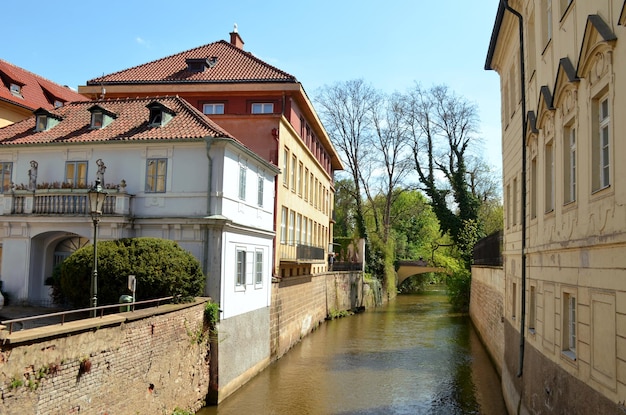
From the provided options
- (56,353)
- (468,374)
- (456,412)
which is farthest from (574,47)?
(468,374)

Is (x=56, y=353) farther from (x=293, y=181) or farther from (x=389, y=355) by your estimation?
(x=293, y=181)

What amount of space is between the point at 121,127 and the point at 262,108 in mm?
9201

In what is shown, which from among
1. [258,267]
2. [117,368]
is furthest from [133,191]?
[117,368]

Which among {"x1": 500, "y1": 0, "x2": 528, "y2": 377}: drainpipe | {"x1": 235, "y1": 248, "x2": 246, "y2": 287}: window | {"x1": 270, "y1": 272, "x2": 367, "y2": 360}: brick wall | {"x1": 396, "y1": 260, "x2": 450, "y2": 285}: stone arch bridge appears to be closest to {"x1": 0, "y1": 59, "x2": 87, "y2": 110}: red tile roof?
{"x1": 270, "y1": 272, "x2": 367, "y2": 360}: brick wall

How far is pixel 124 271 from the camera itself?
542 inches

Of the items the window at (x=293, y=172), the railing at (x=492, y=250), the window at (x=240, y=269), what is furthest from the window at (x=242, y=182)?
the window at (x=293, y=172)

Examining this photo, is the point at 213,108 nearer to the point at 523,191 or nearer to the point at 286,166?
the point at 286,166

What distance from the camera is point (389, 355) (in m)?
23.1

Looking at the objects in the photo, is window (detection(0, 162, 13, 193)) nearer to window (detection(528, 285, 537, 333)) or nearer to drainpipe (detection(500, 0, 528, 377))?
drainpipe (detection(500, 0, 528, 377))

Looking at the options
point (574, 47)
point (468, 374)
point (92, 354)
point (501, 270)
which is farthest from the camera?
point (468, 374)

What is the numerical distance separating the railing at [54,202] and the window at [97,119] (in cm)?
249

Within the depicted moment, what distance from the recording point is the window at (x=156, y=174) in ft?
54.1

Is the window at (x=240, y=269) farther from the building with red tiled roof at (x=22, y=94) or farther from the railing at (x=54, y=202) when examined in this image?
the building with red tiled roof at (x=22, y=94)

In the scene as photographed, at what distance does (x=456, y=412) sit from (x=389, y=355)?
26.0ft
